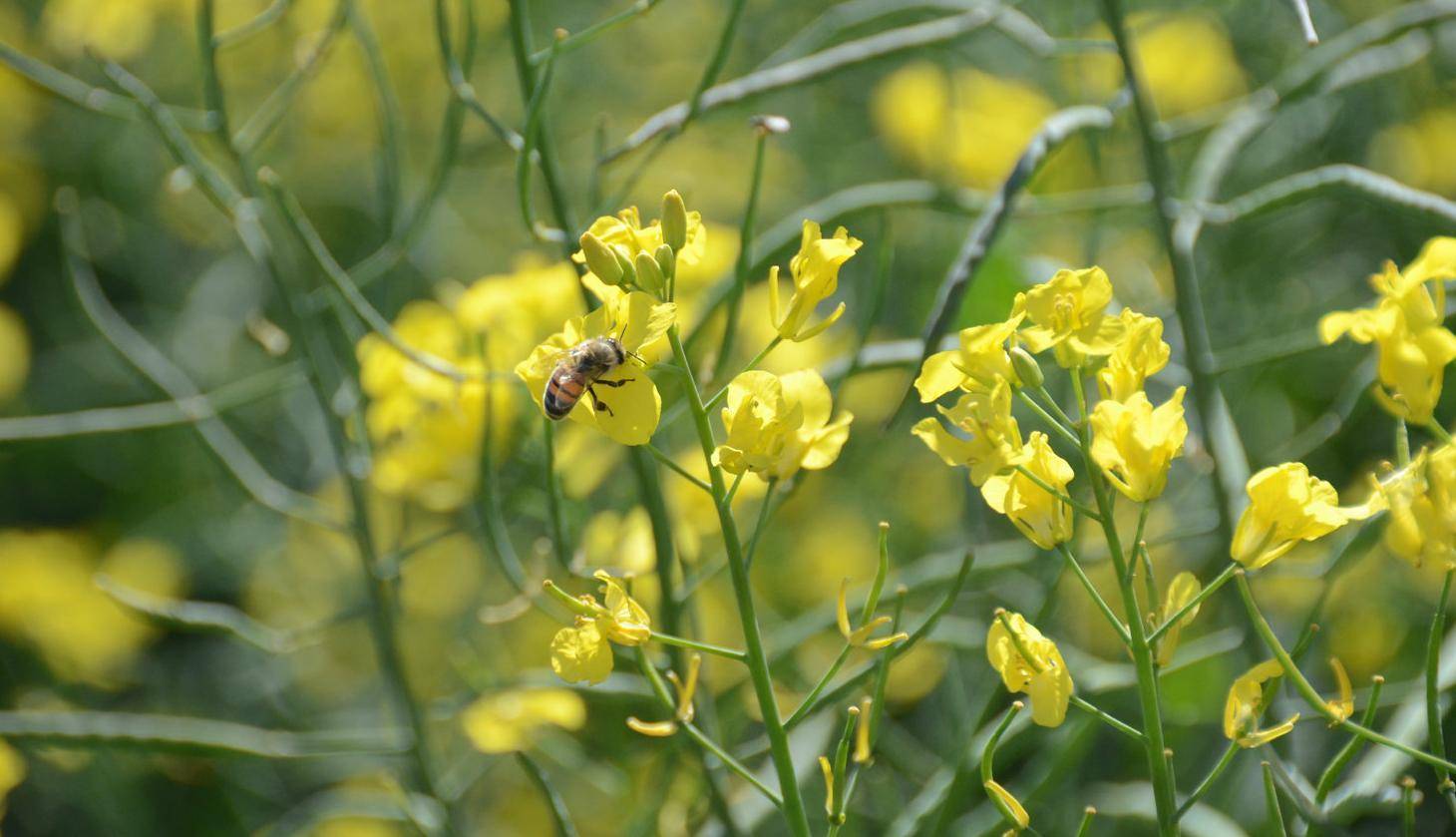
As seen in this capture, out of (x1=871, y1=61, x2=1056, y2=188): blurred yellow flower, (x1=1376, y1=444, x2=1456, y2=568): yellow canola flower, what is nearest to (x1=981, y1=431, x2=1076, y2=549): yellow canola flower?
(x1=1376, y1=444, x2=1456, y2=568): yellow canola flower

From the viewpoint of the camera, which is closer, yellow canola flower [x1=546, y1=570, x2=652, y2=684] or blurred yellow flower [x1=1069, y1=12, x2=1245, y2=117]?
yellow canola flower [x1=546, y1=570, x2=652, y2=684]

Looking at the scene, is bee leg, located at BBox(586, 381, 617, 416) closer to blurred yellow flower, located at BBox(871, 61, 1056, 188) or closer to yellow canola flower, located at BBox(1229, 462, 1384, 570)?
yellow canola flower, located at BBox(1229, 462, 1384, 570)

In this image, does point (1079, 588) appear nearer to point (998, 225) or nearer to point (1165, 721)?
point (1165, 721)

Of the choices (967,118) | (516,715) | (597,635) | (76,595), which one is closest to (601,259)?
(597,635)

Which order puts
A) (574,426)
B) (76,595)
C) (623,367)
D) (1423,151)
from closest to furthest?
(623,367), (574,426), (1423,151), (76,595)

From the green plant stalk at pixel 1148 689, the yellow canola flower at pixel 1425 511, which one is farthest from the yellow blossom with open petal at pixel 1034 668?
the yellow canola flower at pixel 1425 511

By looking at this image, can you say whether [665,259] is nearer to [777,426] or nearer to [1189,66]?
[777,426]

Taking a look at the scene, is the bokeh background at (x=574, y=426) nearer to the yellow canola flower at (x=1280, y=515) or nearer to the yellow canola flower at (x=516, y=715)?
the yellow canola flower at (x=516, y=715)
